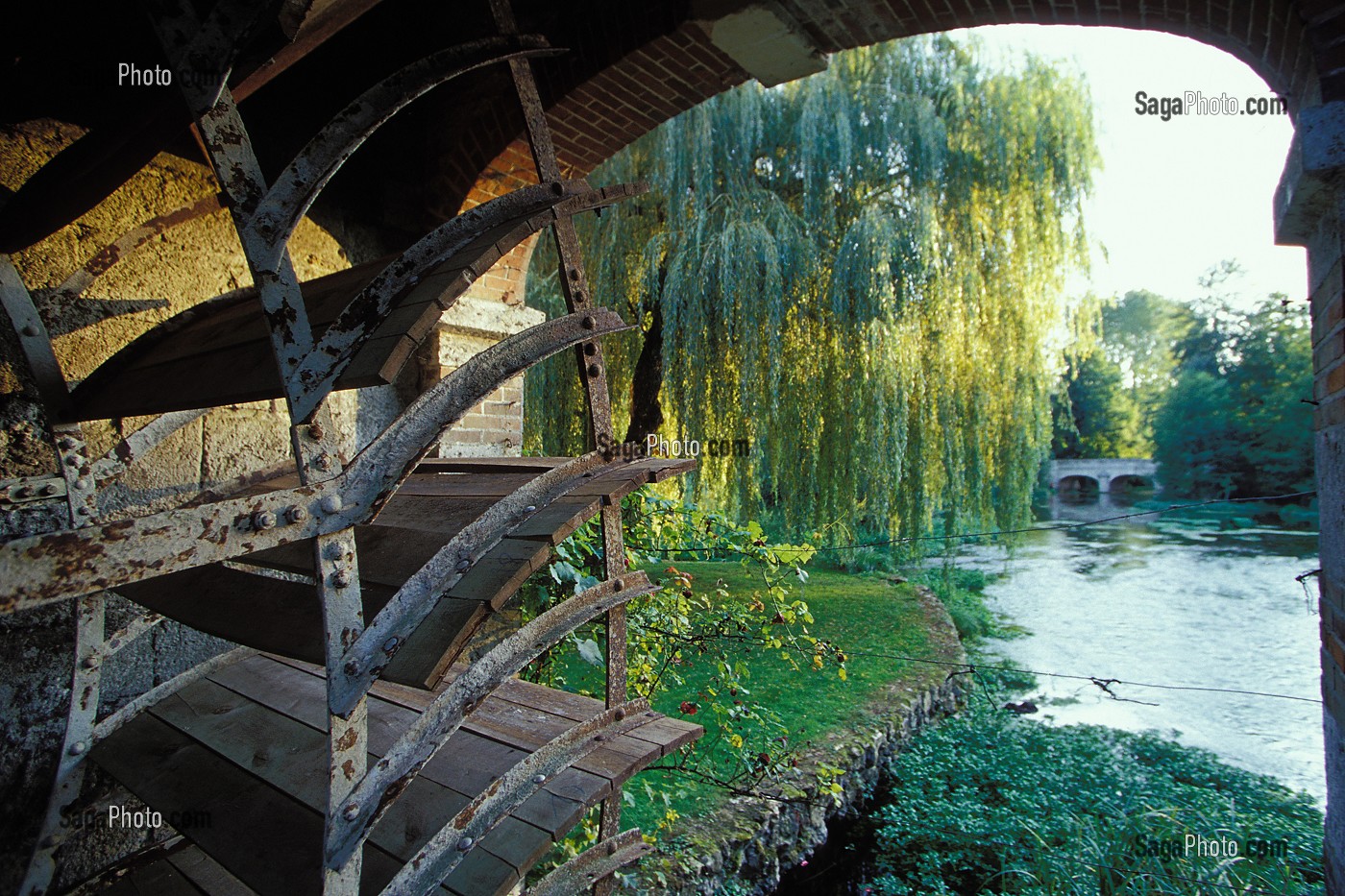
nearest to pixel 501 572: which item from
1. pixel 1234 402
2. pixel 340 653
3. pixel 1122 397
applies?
pixel 340 653

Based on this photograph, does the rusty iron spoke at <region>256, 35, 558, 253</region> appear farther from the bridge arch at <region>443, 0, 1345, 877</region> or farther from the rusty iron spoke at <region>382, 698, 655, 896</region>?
the bridge arch at <region>443, 0, 1345, 877</region>

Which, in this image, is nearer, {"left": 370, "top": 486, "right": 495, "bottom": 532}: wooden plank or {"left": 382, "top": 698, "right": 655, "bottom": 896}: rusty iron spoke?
{"left": 382, "top": 698, "right": 655, "bottom": 896}: rusty iron spoke

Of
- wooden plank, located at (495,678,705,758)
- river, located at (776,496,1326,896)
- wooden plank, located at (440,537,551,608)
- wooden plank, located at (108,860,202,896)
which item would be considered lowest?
river, located at (776,496,1326,896)

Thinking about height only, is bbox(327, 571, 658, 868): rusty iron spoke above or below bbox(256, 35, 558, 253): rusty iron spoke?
below

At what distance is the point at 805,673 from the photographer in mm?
6438

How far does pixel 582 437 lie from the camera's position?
6801 millimetres

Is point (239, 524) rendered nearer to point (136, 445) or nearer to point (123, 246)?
point (136, 445)

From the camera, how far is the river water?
22.2ft

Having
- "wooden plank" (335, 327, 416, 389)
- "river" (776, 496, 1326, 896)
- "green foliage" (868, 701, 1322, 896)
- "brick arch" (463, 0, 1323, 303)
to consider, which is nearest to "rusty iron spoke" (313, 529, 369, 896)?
"wooden plank" (335, 327, 416, 389)

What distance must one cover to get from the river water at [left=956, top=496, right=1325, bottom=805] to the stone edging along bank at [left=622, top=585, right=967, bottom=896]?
5.99 ft

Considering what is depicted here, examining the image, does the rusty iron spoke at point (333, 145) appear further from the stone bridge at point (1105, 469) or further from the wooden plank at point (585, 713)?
the stone bridge at point (1105, 469)

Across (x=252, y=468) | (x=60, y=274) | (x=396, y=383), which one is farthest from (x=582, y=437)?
(x=60, y=274)

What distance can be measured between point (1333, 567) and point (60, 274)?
3181mm

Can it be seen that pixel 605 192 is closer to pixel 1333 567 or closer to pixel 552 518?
pixel 552 518
